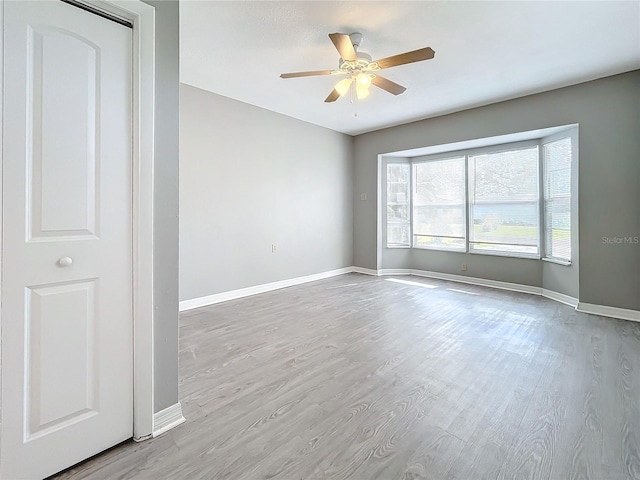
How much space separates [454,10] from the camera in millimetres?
2475

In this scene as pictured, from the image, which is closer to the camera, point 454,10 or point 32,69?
point 32,69

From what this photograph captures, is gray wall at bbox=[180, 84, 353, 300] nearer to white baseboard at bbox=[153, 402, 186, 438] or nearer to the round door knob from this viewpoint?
white baseboard at bbox=[153, 402, 186, 438]

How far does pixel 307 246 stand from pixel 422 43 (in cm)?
348

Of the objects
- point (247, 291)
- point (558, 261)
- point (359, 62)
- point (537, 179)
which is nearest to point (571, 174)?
point (537, 179)

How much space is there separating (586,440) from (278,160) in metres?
4.58

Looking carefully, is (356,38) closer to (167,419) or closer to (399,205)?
(167,419)

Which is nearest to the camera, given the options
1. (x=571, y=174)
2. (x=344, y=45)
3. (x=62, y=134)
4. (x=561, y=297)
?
(x=62, y=134)

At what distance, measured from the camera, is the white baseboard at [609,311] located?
354 centimetres

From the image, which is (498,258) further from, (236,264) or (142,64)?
(142,64)

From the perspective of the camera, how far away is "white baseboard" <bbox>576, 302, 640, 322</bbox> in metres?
3.54

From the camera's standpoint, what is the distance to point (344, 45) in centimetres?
247

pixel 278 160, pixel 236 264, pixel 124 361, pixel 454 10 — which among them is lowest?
pixel 124 361

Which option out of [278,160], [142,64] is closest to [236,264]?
[278,160]

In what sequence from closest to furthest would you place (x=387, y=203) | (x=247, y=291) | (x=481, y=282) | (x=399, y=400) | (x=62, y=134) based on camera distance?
(x=62, y=134)
(x=399, y=400)
(x=247, y=291)
(x=481, y=282)
(x=387, y=203)
